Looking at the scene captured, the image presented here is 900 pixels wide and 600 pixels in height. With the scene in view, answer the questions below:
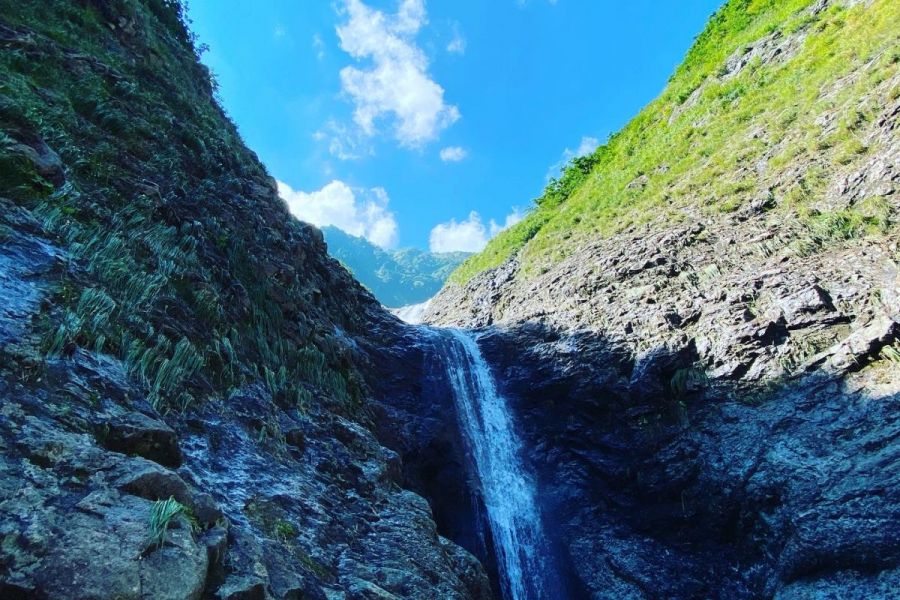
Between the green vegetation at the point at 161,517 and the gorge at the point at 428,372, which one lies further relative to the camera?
the gorge at the point at 428,372

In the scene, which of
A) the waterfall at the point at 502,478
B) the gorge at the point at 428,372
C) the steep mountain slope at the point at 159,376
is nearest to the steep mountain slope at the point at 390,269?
the gorge at the point at 428,372

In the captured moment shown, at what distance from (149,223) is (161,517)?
7076 millimetres

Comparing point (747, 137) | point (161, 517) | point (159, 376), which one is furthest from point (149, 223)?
point (747, 137)

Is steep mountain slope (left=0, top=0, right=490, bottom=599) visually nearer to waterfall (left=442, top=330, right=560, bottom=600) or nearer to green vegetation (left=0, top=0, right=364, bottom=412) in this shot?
green vegetation (left=0, top=0, right=364, bottom=412)

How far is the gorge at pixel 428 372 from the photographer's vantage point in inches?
185

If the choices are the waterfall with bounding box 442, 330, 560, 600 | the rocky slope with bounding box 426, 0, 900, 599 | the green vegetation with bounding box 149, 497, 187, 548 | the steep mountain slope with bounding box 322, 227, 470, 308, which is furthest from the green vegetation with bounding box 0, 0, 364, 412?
the steep mountain slope with bounding box 322, 227, 470, 308

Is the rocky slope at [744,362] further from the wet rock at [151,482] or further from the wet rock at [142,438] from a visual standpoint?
the wet rock at [142,438]

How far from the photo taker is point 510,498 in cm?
1380

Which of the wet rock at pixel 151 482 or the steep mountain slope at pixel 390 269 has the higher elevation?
the steep mountain slope at pixel 390 269

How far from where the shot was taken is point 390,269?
16500 cm

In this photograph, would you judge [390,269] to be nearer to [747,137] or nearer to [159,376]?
[747,137]

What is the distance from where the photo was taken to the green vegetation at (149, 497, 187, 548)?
383 centimetres

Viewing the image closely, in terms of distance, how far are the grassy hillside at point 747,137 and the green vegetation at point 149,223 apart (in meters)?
12.9

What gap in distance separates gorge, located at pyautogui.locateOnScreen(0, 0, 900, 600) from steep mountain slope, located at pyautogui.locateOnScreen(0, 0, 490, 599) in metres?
0.04
